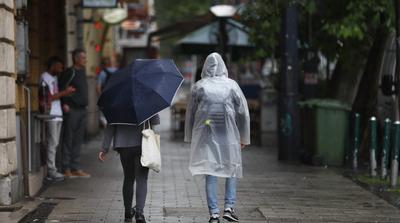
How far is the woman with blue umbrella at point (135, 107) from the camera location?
28.4 feet

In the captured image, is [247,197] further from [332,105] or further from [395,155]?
[332,105]

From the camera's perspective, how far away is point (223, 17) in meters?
21.0

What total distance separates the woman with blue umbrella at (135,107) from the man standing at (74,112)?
3.76 metres

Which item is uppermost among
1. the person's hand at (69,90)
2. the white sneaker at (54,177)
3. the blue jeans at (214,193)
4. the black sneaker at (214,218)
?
the person's hand at (69,90)

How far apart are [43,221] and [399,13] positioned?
568 cm

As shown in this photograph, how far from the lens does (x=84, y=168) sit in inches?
574

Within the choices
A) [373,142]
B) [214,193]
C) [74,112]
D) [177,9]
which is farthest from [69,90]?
[177,9]

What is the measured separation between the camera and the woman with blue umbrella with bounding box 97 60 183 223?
8.66m

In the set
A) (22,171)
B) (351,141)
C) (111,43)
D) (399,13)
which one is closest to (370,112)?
(351,141)

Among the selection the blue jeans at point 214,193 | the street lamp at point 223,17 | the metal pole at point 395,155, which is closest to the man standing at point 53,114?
the blue jeans at point 214,193

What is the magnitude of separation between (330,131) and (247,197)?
407 centimetres

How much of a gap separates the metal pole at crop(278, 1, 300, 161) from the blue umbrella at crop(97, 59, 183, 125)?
6928 mm

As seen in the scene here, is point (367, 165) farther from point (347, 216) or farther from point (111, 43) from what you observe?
point (111, 43)

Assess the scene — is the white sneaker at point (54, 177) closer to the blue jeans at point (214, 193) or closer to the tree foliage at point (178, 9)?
the blue jeans at point (214, 193)
